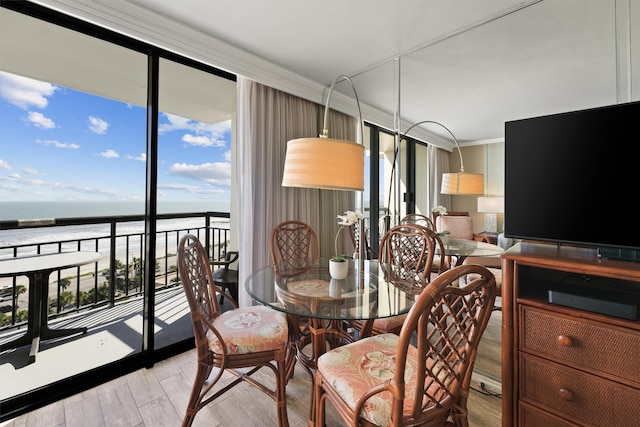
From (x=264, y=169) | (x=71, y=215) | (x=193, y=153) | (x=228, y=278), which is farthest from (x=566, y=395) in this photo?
(x=193, y=153)

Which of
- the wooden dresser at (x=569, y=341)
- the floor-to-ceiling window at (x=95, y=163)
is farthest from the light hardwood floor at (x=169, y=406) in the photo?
the wooden dresser at (x=569, y=341)

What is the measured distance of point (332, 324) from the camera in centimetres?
197

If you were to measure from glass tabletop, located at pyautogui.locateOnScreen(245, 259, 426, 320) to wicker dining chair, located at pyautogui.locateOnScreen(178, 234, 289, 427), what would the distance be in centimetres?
21

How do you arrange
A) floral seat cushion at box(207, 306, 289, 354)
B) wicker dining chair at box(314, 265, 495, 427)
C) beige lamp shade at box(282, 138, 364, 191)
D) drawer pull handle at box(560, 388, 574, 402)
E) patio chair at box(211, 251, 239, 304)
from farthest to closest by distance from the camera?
patio chair at box(211, 251, 239, 304), beige lamp shade at box(282, 138, 364, 191), floral seat cushion at box(207, 306, 289, 354), drawer pull handle at box(560, 388, 574, 402), wicker dining chair at box(314, 265, 495, 427)

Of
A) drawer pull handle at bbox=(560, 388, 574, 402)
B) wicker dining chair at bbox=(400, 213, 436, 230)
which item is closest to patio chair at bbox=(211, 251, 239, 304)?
wicker dining chair at bbox=(400, 213, 436, 230)

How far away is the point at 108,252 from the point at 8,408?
188 cm

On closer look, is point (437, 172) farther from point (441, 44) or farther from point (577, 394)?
point (577, 394)

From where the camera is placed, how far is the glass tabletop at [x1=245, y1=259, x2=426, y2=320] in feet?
4.36

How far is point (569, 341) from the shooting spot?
1.14m

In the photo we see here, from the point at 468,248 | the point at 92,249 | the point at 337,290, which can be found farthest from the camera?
Answer: the point at 92,249

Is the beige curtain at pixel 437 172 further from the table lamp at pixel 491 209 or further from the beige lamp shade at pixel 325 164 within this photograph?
the beige lamp shade at pixel 325 164

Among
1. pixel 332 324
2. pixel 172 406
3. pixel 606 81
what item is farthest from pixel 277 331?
pixel 606 81

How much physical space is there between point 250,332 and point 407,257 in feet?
4.66

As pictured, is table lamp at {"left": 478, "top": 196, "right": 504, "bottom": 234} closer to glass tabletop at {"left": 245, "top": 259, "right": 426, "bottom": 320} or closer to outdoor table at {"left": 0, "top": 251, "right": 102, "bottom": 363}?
glass tabletop at {"left": 245, "top": 259, "right": 426, "bottom": 320}
